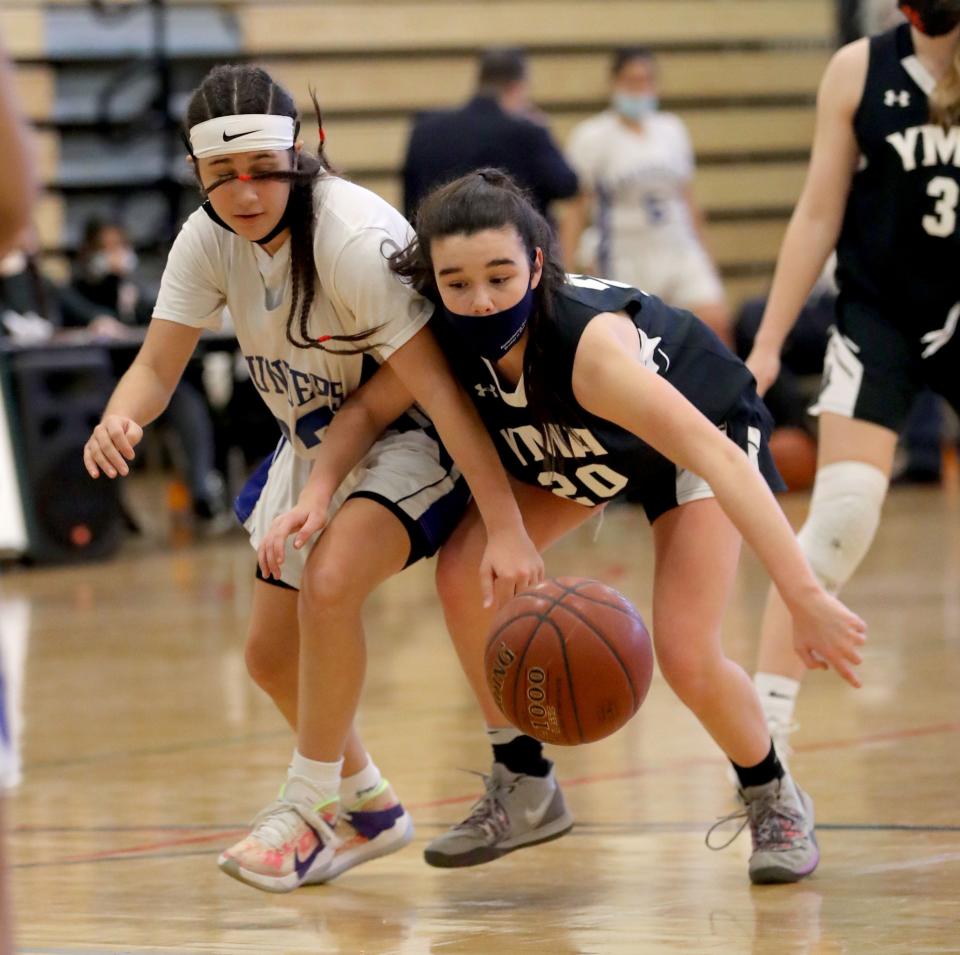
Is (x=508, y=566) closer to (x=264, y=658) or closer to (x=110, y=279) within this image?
(x=264, y=658)

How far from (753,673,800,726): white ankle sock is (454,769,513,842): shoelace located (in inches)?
22.9

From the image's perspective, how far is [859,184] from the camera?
3.41 metres

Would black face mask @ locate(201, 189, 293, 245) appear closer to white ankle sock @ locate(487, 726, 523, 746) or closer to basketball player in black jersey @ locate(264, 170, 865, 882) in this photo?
basketball player in black jersey @ locate(264, 170, 865, 882)

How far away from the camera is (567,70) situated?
443 inches

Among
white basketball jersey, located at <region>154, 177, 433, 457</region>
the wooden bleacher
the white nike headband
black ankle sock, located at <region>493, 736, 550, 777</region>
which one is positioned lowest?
black ankle sock, located at <region>493, 736, 550, 777</region>

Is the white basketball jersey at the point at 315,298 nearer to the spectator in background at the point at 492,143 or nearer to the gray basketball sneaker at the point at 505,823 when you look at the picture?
the gray basketball sneaker at the point at 505,823

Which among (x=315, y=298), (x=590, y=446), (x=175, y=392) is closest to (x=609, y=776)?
(x=590, y=446)

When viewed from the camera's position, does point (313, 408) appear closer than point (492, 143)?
Yes

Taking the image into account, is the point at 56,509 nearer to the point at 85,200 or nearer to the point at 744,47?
the point at 85,200

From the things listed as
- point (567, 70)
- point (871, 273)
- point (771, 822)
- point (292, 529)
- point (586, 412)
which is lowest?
point (771, 822)

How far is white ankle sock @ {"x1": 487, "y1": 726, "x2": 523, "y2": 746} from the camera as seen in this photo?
9.88 ft

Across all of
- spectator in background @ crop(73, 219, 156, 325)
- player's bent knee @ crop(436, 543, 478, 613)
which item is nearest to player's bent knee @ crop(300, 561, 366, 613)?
player's bent knee @ crop(436, 543, 478, 613)

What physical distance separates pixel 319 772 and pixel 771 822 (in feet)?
2.41

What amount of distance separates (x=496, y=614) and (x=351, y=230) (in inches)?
26.0
